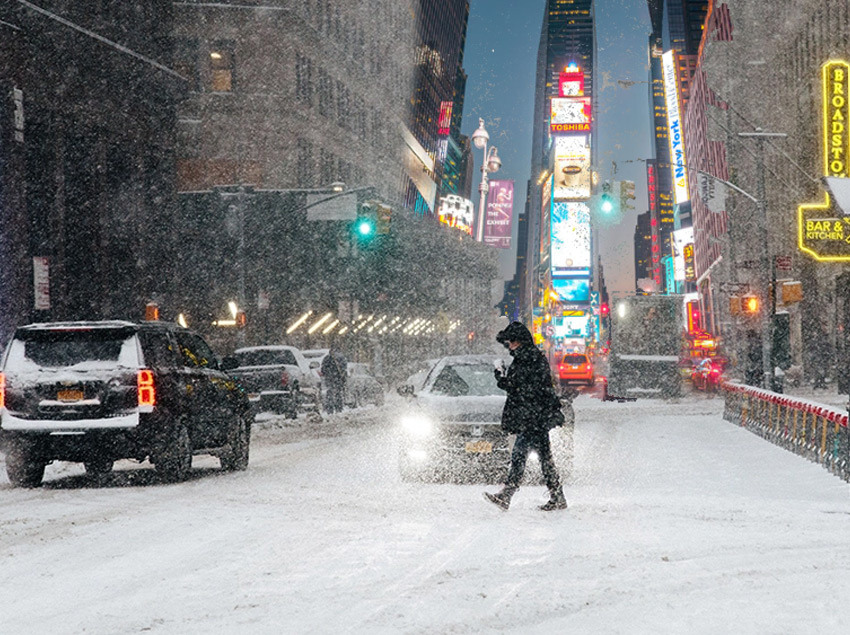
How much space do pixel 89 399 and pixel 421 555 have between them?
5728 mm

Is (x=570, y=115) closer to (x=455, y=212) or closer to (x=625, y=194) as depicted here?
(x=455, y=212)

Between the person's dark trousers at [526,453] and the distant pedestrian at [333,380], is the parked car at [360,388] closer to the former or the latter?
the distant pedestrian at [333,380]

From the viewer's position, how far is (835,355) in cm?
5178

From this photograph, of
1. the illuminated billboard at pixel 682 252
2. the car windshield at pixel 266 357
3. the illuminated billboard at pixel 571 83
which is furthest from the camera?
the illuminated billboard at pixel 682 252

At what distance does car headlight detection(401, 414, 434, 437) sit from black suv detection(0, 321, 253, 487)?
272cm

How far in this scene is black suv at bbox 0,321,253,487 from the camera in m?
11.7

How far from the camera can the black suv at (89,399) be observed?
38.5 feet

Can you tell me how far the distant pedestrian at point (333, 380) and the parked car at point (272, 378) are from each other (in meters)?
3.40

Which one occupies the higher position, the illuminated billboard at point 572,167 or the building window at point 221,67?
the illuminated billboard at point 572,167

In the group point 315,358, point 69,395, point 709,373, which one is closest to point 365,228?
point 315,358

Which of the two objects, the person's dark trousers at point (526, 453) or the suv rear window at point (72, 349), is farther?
the suv rear window at point (72, 349)

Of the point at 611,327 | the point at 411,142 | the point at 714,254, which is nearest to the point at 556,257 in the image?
the point at 714,254

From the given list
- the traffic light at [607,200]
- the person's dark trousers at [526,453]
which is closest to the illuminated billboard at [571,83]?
the traffic light at [607,200]

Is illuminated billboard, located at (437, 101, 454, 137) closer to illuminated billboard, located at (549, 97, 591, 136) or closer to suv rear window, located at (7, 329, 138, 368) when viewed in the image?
illuminated billboard, located at (549, 97, 591, 136)
